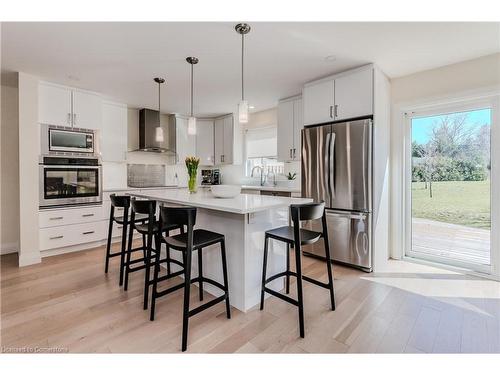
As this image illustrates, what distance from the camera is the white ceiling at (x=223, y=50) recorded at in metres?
2.15

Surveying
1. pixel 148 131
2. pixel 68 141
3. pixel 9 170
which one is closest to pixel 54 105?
pixel 68 141

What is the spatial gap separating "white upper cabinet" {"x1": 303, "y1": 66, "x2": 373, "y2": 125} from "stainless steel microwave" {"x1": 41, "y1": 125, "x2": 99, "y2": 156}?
10.9ft

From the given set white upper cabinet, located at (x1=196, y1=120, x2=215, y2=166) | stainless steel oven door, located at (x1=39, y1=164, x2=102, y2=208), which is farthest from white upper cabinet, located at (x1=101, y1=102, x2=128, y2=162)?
white upper cabinet, located at (x1=196, y1=120, x2=215, y2=166)

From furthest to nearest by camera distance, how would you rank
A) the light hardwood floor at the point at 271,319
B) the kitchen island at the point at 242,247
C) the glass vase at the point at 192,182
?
the glass vase at the point at 192,182 < the kitchen island at the point at 242,247 < the light hardwood floor at the point at 271,319

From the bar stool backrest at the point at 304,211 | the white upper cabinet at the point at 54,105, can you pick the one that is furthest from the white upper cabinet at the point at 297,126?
the white upper cabinet at the point at 54,105

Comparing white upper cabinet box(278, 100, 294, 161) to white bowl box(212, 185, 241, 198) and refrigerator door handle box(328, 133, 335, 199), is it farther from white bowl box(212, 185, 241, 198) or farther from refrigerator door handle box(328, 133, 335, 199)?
white bowl box(212, 185, 241, 198)

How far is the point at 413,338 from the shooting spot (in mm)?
1688

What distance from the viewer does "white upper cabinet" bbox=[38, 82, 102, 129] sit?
3.33 meters

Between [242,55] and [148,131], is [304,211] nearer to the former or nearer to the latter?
[242,55]

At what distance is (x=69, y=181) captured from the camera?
3.59 metres

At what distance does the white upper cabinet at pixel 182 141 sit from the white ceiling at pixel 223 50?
1.60m

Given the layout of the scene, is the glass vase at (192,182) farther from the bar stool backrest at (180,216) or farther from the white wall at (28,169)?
the white wall at (28,169)

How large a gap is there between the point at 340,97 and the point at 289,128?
1.11m
